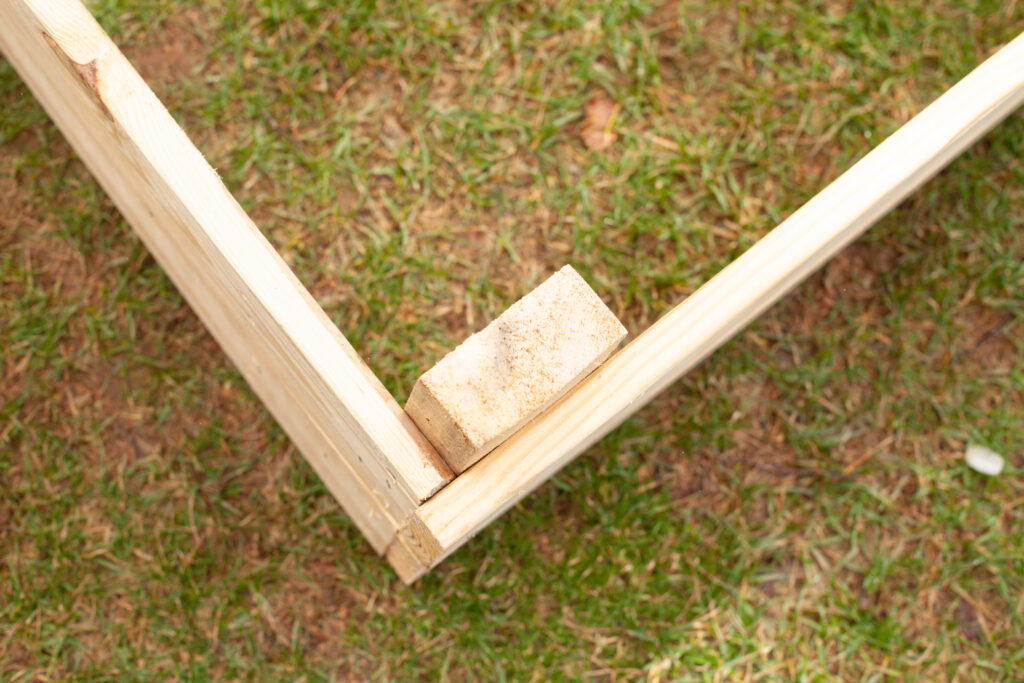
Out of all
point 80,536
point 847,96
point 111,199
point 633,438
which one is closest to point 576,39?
point 847,96

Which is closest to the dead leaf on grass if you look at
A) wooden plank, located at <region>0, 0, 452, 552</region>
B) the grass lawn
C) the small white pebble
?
the grass lawn

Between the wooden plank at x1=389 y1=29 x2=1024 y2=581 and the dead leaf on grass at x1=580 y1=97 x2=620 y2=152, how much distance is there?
117 centimetres

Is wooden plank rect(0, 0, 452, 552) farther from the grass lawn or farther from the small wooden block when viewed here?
the grass lawn

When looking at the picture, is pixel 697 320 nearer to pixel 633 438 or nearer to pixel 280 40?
pixel 633 438

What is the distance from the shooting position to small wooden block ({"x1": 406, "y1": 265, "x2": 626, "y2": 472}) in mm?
1385

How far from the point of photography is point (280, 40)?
2645 millimetres

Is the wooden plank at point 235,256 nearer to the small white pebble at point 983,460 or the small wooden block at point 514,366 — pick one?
the small wooden block at point 514,366

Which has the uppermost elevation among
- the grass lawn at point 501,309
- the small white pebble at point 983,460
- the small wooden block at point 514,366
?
the small wooden block at point 514,366

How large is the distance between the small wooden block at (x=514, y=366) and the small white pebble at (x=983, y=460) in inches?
69.0

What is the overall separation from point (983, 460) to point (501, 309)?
158 centimetres

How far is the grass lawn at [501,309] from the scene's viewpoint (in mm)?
2418

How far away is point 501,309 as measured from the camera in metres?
2.58

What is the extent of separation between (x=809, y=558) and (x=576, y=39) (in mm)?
1791

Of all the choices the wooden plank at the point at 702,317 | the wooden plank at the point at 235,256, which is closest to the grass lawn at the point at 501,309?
the wooden plank at the point at 235,256
